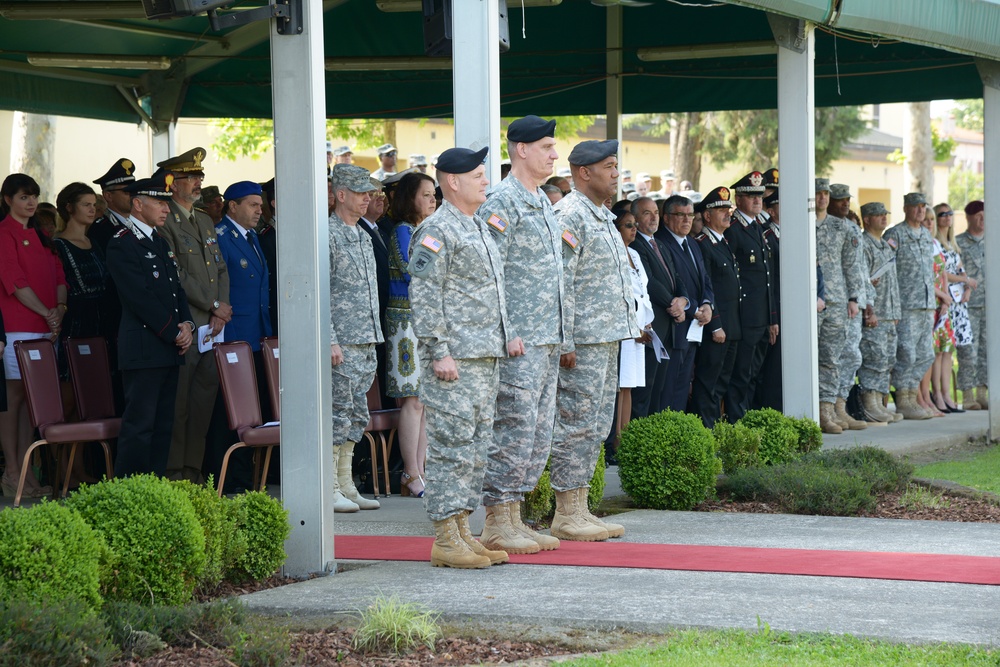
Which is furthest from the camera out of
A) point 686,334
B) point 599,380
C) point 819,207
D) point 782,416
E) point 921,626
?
point 819,207

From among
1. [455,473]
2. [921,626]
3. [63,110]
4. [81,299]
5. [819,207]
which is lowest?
[921,626]

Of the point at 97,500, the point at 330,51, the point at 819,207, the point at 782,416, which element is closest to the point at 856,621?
the point at 97,500

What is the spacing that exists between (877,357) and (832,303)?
1122mm

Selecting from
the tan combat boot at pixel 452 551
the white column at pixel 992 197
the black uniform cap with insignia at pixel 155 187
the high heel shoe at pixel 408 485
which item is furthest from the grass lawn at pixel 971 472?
the black uniform cap with insignia at pixel 155 187

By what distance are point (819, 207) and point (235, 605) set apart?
811cm

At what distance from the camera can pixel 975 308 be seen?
15367 mm

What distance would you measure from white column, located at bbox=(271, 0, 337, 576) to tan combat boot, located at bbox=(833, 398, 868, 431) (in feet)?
24.0

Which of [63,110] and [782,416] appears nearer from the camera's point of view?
[782,416]

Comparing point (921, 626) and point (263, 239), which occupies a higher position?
point (263, 239)

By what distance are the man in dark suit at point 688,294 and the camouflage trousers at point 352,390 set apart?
10.7 feet

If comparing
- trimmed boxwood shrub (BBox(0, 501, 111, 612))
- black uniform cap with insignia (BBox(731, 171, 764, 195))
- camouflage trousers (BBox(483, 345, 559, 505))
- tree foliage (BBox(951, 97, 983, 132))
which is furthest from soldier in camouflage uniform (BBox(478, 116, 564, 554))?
tree foliage (BBox(951, 97, 983, 132))

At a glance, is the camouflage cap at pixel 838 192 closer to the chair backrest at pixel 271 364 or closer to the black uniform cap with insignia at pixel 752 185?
the black uniform cap with insignia at pixel 752 185

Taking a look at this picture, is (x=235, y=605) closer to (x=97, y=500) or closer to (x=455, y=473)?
(x=97, y=500)

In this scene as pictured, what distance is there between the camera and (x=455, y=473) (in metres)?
6.35
